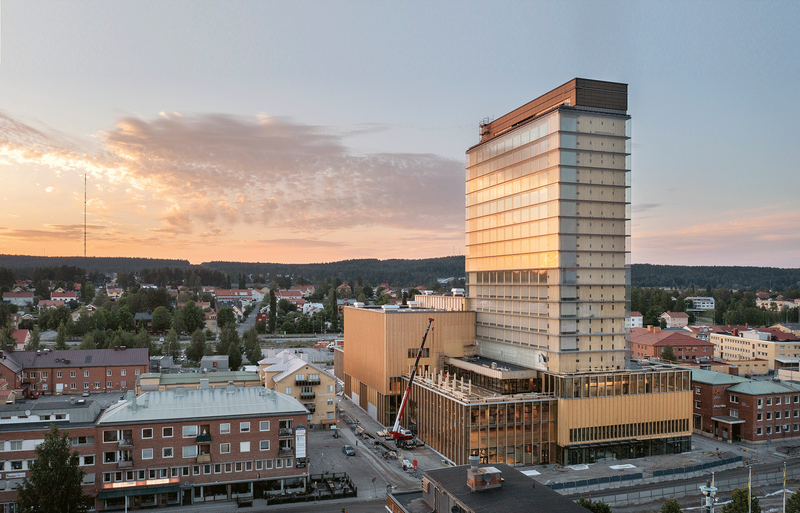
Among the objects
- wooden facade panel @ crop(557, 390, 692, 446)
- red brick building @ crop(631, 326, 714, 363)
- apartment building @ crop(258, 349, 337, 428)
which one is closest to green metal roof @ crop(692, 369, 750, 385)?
wooden facade panel @ crop(557, 390, 692, 446)

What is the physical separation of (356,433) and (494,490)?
43.7m

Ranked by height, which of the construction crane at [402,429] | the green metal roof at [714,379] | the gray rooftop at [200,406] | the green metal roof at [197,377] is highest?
the gray rooftop at [200,406]

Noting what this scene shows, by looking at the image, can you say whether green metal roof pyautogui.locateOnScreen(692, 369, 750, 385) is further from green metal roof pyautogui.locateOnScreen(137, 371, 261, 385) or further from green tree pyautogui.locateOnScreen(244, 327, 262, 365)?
green tree pyautogui.locateOnScreen(244, 327, 262, 365)

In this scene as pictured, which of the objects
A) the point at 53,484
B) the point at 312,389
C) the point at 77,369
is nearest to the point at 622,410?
the point at 312,389

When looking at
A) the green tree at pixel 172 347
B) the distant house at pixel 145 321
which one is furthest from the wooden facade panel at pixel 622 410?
the distant house at pixel 145 321

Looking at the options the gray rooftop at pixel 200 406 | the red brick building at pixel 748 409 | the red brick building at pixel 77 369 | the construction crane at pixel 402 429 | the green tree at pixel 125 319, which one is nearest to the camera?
the gray rooftop at pixel 200 406

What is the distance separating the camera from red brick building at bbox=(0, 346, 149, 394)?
91812mm

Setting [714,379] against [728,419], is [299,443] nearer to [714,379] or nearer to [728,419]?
[728,419]

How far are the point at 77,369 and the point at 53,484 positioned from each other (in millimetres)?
61311

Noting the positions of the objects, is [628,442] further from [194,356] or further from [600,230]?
[194,356]

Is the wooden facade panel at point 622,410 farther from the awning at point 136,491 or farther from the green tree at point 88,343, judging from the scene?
the green tree at point 88,343

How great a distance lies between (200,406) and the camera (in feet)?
178

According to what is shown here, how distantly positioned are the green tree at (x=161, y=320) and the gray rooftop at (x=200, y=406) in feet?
405

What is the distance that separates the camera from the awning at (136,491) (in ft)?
160
